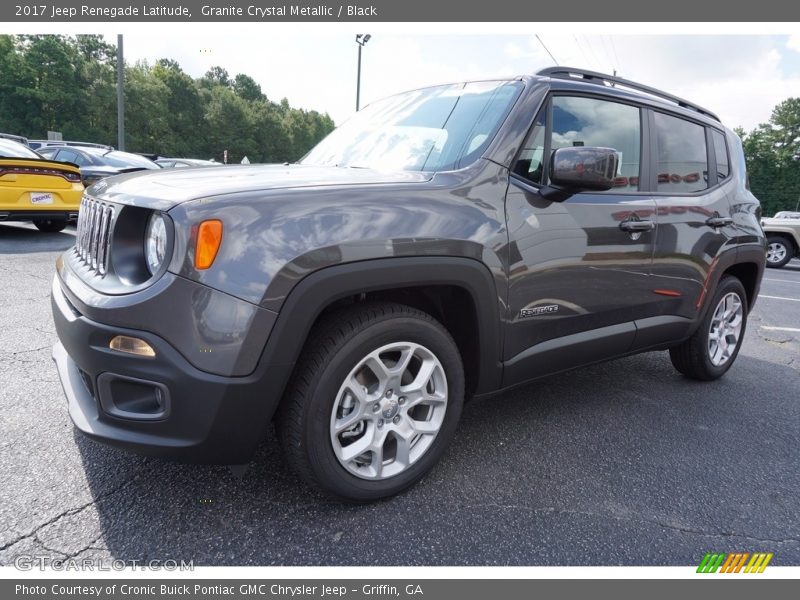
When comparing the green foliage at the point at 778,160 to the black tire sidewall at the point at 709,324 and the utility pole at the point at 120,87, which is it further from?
the black tire sidewall at the point at 709,324

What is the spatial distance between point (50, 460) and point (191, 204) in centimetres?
142

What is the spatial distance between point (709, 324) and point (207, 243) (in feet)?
11.1

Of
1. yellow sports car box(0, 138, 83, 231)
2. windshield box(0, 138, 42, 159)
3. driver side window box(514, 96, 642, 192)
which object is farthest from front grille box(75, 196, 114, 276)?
windshield box(0, 138, 42, 159)

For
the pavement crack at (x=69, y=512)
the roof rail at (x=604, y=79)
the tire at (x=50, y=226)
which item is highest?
the roof rail at (x=604, y=79)

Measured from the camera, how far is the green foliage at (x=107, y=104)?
4991cm

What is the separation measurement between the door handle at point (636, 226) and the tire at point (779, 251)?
42.9ft

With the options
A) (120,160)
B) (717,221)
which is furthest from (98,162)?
(717,221)

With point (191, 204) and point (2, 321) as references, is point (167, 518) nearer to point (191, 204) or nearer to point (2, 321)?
point (191, 204)

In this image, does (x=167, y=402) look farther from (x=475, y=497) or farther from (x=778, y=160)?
Answer: (x=778, y=160)

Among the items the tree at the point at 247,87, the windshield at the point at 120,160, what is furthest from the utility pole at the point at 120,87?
the tree at the point at 247,87

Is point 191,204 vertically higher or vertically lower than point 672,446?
higher

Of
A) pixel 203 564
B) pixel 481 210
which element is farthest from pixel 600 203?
pixel 203 564

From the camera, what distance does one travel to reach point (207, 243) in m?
1.66

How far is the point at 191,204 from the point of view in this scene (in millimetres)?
1695
